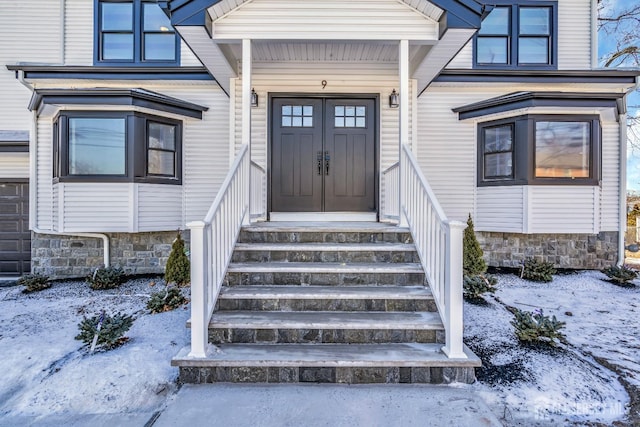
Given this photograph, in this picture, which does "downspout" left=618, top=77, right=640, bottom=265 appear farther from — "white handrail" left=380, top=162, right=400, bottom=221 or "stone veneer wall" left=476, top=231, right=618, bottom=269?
"white handrail" left=380, top=162, right=400, bottom=221

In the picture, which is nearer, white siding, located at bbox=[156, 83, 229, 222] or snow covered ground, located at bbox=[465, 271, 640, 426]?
snow covered ground, located at bbox=[465, 271, 640, 426]

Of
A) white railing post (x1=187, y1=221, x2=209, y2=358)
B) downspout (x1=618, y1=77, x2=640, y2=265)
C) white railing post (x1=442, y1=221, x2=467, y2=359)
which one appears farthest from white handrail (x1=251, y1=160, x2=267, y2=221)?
downspout (x1=618, y1=77, x2=640, y2=265)

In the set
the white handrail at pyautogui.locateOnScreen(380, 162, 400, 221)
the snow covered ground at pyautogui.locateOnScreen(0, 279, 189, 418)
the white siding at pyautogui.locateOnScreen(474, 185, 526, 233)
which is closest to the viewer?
the snow covered ground at pyautogui.locateOnScreen(0, 279, 189, 418)

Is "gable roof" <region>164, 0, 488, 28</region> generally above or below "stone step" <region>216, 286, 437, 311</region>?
above

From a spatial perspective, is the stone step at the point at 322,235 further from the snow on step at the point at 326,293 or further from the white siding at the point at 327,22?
the white siding at the point at 327,22

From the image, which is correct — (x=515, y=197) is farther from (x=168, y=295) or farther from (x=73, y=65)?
(x=73, y=65)

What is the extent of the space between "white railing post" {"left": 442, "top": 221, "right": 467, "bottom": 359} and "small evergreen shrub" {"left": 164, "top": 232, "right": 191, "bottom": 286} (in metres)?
3.77

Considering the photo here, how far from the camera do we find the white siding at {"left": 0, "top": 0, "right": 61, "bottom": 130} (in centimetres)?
673

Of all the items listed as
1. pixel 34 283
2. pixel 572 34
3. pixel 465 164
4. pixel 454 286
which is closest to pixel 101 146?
pixel 34 283

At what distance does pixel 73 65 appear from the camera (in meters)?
6.41

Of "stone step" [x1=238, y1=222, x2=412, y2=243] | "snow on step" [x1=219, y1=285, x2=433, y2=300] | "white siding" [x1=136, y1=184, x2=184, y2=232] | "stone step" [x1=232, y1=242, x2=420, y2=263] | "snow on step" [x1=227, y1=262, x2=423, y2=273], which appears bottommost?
"snow on step" [x1=219, y1=285, x2=433, y2=300]

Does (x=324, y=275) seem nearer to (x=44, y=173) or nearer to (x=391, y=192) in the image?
(x=391, y=192)

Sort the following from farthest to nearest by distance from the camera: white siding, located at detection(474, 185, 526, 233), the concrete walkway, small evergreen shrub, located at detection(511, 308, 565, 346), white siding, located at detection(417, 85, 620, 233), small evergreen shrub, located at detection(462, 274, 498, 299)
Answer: white siding, located at detection(417, 85, 620, 233) < white siding, located at detection(474, 185, 526, 233) < small evergreen shrub, located at detection(462, 274, 498, 299) < small evergreen shrub, located at detection(511, 308, 565, 346) < the concrete walkway

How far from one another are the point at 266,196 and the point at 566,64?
6.59 metres
